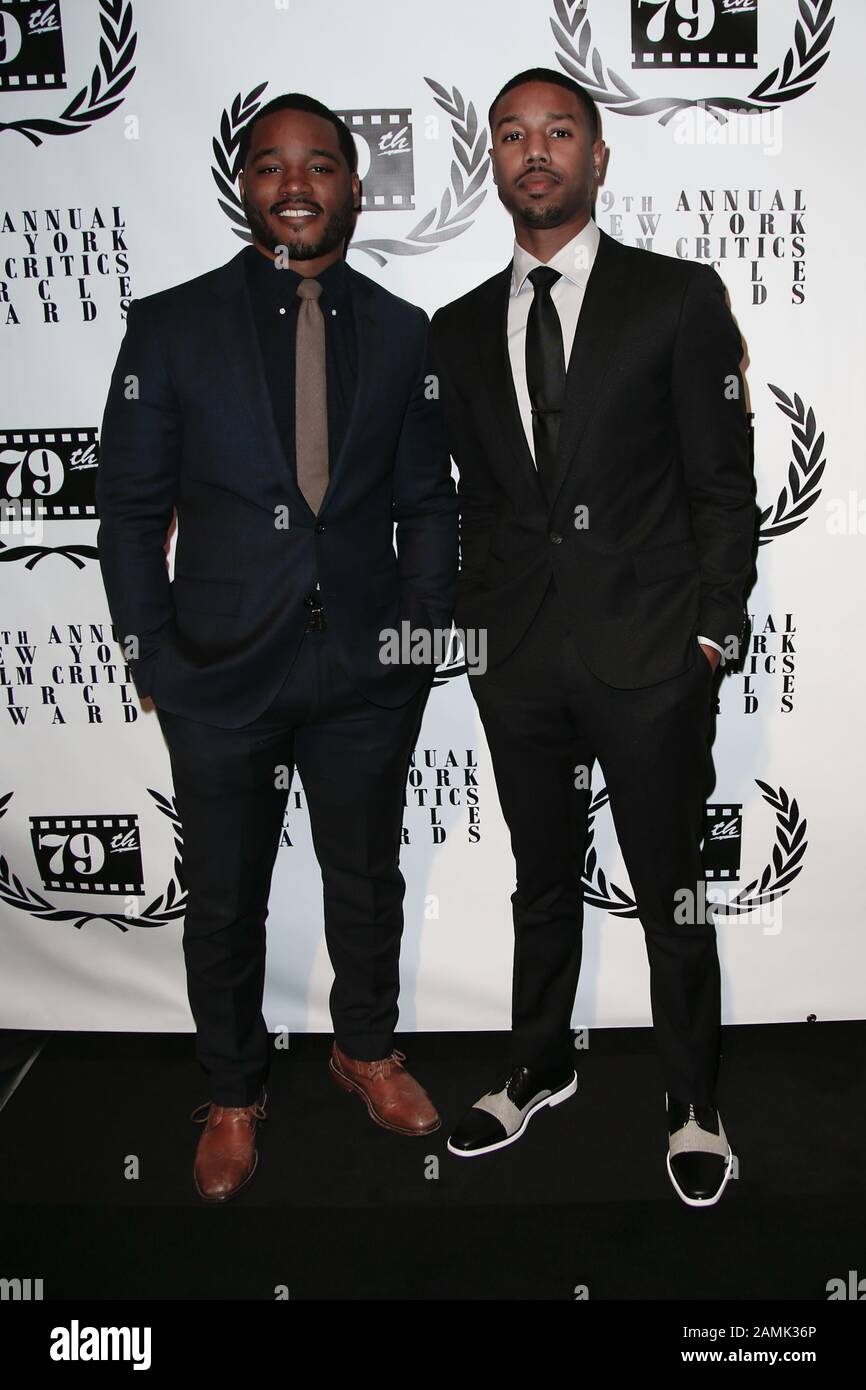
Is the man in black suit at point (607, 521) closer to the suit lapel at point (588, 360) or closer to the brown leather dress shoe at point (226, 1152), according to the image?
the suit lapel at point (588, 360)

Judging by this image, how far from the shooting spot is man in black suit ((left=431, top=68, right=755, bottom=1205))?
6.63 ft

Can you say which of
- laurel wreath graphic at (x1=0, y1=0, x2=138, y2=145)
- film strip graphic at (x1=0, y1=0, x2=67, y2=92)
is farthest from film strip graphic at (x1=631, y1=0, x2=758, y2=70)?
film strip graphic at (x1=0, y1=0, x2=67, y2=92)

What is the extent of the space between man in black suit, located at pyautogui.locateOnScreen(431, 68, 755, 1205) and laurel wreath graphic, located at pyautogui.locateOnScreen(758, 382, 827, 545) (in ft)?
1.76

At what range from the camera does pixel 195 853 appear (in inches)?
89.7

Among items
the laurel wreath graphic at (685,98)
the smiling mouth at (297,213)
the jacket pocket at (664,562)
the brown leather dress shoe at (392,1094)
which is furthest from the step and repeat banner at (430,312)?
the jacket pocket at (664,562)

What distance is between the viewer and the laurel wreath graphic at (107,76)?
2457mm

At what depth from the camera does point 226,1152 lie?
2.32 metres

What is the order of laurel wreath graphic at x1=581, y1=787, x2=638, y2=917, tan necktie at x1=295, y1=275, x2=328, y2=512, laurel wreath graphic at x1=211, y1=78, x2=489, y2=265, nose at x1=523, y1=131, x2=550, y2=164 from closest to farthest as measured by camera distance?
nose at x1=523, y1=131, x2=550, y2=164, tan necktie at x1=295, y1=275, x2=328, y2=512, laurel wreath graphic at x1=211, y1=78, x2=489, y2=265, laurel wreath graphic at x1=581, y1=787, x2=638, y2=917

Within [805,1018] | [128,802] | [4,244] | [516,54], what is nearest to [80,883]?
[128,802]

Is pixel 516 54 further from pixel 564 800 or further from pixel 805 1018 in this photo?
pixel 805 1018

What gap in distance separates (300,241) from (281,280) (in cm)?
9

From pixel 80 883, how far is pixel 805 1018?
195cm

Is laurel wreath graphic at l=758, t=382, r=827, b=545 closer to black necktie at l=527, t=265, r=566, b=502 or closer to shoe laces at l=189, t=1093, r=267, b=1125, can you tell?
black necktie at l=527, t=265, r=566, b=502

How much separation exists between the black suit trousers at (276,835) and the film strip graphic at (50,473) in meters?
0.73
